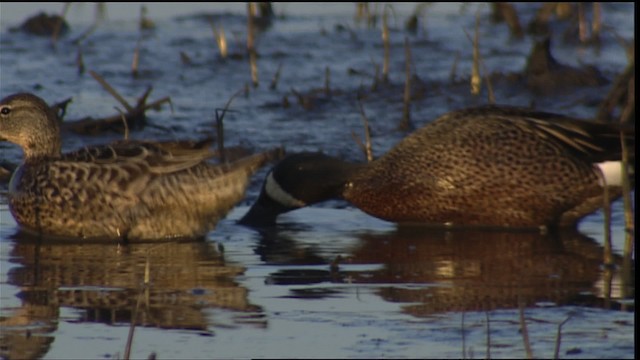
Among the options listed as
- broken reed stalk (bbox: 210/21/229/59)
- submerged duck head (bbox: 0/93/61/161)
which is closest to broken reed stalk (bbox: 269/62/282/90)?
broken reed stalk (bbox: 210/21/229/59)

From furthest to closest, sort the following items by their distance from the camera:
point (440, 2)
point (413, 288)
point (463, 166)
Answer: point (440, 2) < point (463, 166) < point (413, 288)

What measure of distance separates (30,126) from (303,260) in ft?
5.62

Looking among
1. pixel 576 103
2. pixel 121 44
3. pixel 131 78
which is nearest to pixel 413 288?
pixel 576 103

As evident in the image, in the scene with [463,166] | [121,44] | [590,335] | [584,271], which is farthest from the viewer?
[121,44]

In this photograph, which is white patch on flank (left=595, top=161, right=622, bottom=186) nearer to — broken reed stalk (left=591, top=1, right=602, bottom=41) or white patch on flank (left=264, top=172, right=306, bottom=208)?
white patch on flank (left=264, top=172, right=306, bottom=208)

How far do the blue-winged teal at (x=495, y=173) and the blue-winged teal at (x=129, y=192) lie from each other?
47 cm

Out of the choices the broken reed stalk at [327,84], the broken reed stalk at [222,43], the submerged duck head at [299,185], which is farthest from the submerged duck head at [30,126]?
the broken reed stalk at [222,43]

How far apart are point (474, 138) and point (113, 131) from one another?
267 cm

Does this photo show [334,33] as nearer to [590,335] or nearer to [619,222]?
[619,222]

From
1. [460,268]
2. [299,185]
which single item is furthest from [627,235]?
[299,185]

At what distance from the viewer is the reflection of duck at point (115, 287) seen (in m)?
5.45

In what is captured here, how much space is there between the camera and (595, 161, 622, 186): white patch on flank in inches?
297

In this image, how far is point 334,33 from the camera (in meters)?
12.9

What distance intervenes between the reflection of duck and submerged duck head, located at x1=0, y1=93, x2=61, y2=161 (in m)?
0.58
